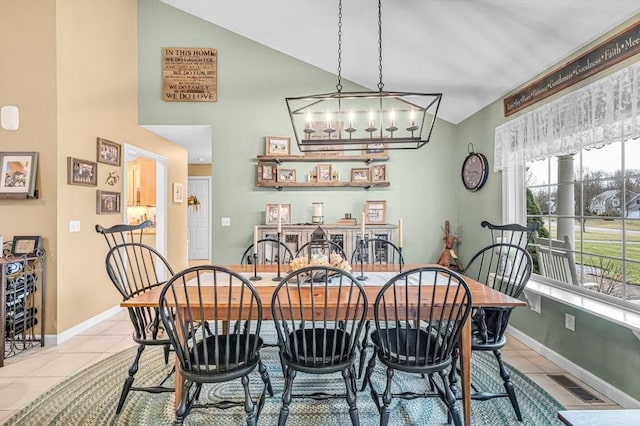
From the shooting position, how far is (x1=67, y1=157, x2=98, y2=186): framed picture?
10.5 ft

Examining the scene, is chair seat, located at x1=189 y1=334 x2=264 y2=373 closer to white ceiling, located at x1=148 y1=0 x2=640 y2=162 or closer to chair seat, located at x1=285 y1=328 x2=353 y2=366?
chair seat, located at x1=285 y1=328 x2=353 y2=366

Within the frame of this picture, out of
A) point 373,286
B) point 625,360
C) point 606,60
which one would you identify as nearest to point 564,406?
point 625,360

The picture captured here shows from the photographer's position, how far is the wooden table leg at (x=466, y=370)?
5.78 ft

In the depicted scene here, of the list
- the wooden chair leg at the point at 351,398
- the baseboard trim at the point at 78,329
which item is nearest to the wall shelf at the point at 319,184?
the baseboard trim at the point at 78,329

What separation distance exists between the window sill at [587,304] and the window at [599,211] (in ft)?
0.35

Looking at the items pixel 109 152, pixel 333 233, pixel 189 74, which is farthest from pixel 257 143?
pixel 109 152

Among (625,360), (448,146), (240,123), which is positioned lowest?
(625,360)

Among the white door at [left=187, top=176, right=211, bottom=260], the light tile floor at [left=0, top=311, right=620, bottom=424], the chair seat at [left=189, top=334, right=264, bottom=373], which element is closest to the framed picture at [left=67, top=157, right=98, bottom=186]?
the light tile floor at [left=0, top=311, right=620, bottom=424]

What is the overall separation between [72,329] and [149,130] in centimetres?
269

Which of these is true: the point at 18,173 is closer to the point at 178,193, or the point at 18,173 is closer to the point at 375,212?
the point at 178,193

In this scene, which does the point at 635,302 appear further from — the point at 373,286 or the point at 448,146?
the point at 448,146

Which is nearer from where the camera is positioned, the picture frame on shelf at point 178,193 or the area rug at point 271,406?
the area rug at point 271,406

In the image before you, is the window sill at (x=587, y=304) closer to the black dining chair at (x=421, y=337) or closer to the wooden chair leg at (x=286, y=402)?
the black dining chair at (x=421, y=337)

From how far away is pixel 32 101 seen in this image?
10.0ft
